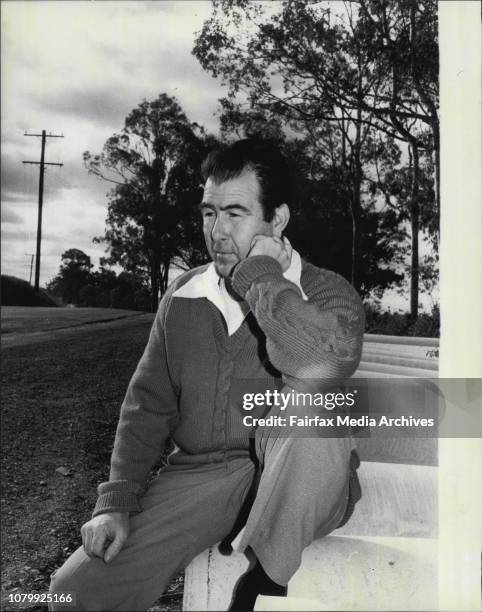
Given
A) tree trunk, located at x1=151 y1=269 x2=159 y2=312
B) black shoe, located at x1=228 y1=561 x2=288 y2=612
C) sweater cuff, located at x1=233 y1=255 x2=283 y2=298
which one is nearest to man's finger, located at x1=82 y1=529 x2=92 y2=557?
black shoe, located at x1=228 y1=561 x2=288 y2=612

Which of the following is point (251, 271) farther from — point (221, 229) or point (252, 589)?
point (252, 589)

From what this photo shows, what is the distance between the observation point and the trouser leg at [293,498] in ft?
4.04

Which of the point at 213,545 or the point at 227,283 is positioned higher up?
the point at 227,283

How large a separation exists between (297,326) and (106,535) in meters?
0.62

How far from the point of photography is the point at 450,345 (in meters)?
1.70

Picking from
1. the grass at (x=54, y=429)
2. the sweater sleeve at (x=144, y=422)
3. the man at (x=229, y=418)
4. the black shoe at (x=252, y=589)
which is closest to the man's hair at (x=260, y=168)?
the man at (x=229, y=418)

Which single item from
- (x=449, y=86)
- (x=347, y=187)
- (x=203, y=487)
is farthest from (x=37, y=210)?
(x=449, y=86)

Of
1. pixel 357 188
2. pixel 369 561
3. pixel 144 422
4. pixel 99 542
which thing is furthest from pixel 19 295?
pixel 369 561

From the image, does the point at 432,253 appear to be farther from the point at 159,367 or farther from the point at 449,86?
the point at 159,367

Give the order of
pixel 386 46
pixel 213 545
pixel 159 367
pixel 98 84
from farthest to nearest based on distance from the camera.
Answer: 1. pixel 98 84
2. pixel 386 46
3. pixel 159 367
4. pixel 213 545

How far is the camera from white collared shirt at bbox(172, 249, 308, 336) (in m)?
1.51

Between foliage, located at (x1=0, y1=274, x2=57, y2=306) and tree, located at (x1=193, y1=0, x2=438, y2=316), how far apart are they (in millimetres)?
850

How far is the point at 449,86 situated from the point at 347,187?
1.28 ft

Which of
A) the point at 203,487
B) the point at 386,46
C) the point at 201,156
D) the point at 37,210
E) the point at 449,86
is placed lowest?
the point at 203,487
